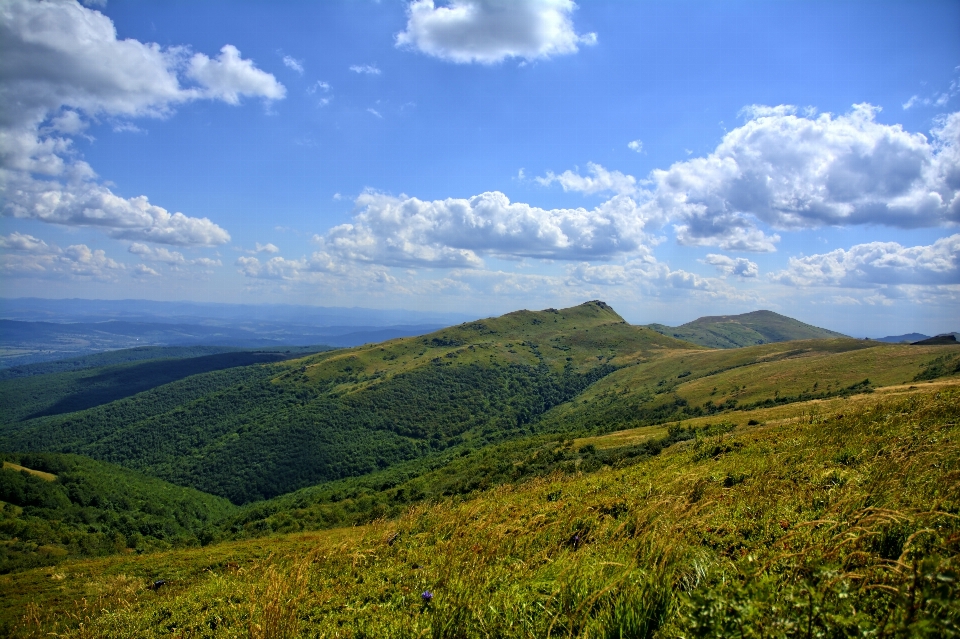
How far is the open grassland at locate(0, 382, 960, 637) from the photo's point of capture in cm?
328

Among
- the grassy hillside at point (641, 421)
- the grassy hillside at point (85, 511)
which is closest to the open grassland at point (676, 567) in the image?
the grassy hillside at point (641, 421)

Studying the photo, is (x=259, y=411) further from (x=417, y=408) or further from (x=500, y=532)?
(x=500, y=532)

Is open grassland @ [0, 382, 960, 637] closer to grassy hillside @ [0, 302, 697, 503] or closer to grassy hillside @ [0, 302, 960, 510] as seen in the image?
grassy hillside @ [0, 302, 960, 510]

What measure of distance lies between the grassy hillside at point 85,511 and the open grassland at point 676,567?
6062 cm

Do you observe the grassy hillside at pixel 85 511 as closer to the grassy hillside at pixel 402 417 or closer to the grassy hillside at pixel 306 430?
the grassy hillside at pixel 402 417

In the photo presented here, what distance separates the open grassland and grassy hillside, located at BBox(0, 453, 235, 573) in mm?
60625

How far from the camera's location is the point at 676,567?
4668mm

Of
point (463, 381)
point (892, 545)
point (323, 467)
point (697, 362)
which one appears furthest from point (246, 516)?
point (697, 362)

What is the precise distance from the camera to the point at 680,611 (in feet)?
12.2

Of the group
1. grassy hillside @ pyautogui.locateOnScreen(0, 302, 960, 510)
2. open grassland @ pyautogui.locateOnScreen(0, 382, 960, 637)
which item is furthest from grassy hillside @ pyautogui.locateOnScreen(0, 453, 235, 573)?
open grassland @ pyautogui.locateOnScreen(0, 382, 960, 637)

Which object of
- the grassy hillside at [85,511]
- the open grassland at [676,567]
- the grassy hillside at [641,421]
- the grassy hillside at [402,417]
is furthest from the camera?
the grassy hillside at [402,417]

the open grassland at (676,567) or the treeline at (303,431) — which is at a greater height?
the open grassland at (676,567)

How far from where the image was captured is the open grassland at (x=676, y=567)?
328 centimetres

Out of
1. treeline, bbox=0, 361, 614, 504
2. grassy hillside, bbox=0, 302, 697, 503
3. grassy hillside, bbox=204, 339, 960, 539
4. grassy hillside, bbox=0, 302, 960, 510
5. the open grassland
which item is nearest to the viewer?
the open grassland
